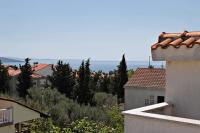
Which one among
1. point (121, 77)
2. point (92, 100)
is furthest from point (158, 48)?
point (121, 77)

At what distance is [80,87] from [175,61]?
32557 mm

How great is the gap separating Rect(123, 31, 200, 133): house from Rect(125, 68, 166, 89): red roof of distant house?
81.2 feet

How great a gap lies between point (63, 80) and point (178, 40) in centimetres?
3528

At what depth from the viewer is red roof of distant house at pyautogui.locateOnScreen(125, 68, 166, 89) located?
1160 inches

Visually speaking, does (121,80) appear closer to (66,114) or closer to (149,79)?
(149,79)

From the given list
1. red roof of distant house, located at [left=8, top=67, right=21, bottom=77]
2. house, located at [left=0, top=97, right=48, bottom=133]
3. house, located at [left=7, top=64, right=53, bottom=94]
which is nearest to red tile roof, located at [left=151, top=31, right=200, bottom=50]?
house, located at [left=0, top=97, right=48, bottom=133]

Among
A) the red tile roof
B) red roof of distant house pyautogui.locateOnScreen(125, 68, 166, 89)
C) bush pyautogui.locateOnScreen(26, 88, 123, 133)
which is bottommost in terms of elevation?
bush pyautogui.locateOnScreen(26, 88, 123, 133)

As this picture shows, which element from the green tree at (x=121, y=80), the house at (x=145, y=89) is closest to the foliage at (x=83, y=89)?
the green tree at (x=121, y=80)

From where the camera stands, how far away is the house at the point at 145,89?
2898 cm

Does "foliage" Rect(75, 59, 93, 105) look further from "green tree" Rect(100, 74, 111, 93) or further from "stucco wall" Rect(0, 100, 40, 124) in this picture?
"stucco wall" Rect(0, 100, 40, 124)

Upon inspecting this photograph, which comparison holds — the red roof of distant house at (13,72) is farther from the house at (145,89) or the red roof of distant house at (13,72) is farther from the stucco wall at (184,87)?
the stucco wall at (184,87)

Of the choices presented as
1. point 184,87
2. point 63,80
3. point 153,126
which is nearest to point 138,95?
point 63,80

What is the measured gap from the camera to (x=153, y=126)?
3.20 metres

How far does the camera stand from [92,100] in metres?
36.1
